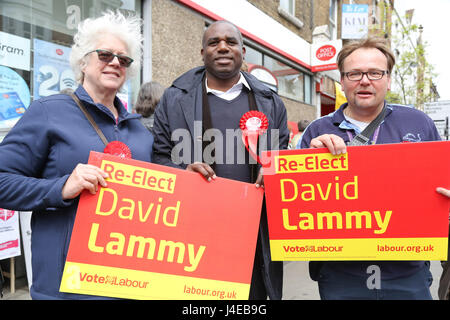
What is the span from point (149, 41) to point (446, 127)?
8784 mm

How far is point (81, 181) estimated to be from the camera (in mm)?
1430

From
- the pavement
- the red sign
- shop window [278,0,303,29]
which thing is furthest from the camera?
the red sign

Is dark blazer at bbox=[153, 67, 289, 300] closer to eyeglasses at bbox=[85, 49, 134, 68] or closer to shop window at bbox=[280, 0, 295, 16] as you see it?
eyeglasses at bbox=[85, 49, 134, 68]

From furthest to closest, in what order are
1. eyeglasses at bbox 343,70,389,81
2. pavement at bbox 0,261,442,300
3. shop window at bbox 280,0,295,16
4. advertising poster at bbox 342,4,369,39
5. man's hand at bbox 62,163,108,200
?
advertising poster at bbox 342,4,369,39 → shop window at bbox 280,0,295,16 → pavement at bbox 0,261,442,300 → eyeglasses at bbox 343,70,389,81 → man's hand at bbox 62,163,108,200

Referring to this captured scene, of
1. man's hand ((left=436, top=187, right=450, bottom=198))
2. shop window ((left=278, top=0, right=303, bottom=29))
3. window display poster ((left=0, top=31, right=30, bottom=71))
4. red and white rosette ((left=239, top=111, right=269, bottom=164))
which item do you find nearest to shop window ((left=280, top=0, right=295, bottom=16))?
shop window ((left=278, top=0, right=303, bottom=29))

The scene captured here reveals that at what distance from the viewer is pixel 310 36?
11.9 meters

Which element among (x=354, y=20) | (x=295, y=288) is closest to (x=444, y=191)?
(x=295, y=288)

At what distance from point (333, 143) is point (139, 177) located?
3.12ft

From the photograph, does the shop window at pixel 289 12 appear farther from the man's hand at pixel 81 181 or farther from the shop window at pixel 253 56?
the man's hand at pixel 81 181

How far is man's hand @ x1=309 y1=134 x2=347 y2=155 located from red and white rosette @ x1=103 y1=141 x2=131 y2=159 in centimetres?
94

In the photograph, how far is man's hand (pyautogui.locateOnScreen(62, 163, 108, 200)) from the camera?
1.42 metres
